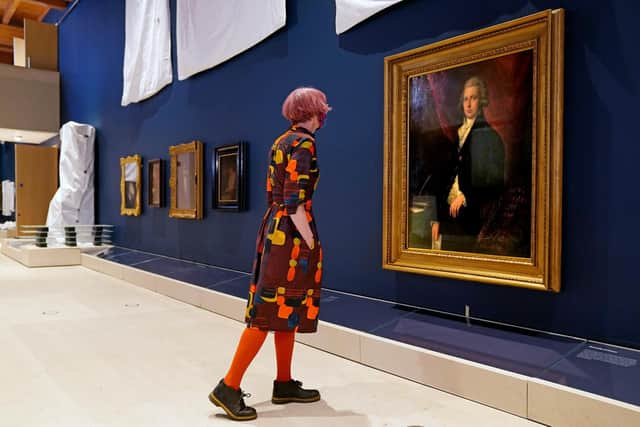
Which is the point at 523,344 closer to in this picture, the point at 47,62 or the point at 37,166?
the point at 37,166

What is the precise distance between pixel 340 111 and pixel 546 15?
70.5 inches

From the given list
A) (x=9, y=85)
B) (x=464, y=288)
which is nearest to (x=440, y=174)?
(x=464, y=288)

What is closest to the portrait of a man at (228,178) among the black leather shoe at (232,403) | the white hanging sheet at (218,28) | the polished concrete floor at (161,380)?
the white hanging sheet at (218,28)

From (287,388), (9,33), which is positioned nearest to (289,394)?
(287,388)

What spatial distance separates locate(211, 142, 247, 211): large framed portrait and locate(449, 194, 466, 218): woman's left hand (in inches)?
108

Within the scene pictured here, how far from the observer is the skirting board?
2.01 metres

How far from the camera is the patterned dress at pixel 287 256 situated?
214cm

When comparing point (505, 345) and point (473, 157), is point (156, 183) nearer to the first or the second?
point (473, 157)

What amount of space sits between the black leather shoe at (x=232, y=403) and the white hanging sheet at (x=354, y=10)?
286 cm

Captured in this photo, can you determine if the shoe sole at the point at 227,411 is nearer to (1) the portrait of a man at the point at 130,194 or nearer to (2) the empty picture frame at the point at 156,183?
(2) the empty picture frame at the point at 156,183

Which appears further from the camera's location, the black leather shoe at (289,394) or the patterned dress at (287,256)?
the black leather shoe at (289,394)

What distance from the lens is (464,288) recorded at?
3271 millimetres

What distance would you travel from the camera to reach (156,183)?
728 centimetres

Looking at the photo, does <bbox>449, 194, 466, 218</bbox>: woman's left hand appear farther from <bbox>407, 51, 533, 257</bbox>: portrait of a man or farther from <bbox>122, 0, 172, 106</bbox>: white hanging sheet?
<bbox>122, 0, 172, 106</bbox>: white hanging sheet
